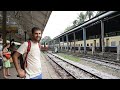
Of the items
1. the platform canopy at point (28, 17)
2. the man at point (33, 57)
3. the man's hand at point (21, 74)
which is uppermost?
the platform canopy at point (28, 17)

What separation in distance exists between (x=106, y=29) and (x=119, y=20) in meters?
6.79

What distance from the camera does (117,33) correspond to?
22406 mm

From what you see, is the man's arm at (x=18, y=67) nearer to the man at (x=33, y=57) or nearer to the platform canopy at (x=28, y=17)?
the man at (x=33, y=57)

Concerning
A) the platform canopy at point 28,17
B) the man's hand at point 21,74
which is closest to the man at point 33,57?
the man's hand at point 21,74

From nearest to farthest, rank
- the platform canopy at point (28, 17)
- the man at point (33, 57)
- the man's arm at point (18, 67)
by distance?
the man's arm at point (18, 67) → the man at point (33, 57) → the platform canopy at point (28, 17)

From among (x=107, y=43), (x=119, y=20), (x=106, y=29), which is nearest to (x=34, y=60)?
(x=119, y=20)

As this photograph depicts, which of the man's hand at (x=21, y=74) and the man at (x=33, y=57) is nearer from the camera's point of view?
the man's hand at (x=21, y=74)

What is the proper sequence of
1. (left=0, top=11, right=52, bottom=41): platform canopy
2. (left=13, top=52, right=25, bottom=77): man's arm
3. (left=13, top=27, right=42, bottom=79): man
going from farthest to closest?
(left=0, top=11, right=52, bottom=41): platform canopy → (left=13, top=27, right=42, bottom=79): man → (left=13, top=52, right=25, bottom=77): man's arm

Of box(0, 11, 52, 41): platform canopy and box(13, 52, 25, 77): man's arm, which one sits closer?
box(13, 52, 25, 77): man's arm

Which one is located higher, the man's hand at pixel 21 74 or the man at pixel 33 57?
the man at pixel 33 57

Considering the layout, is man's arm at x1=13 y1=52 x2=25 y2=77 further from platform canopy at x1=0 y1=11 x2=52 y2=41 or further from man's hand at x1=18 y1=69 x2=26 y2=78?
platform canopy at x1=0 y1=11 x2=52 y2=41

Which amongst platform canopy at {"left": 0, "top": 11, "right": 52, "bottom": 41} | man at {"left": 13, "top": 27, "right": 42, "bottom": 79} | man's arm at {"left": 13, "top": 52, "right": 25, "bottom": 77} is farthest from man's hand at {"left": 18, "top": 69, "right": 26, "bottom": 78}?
platform canopy at {"left": 0, "top": 11, "right": 52, "bottom": 41}

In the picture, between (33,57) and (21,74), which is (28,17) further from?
(21,74)
